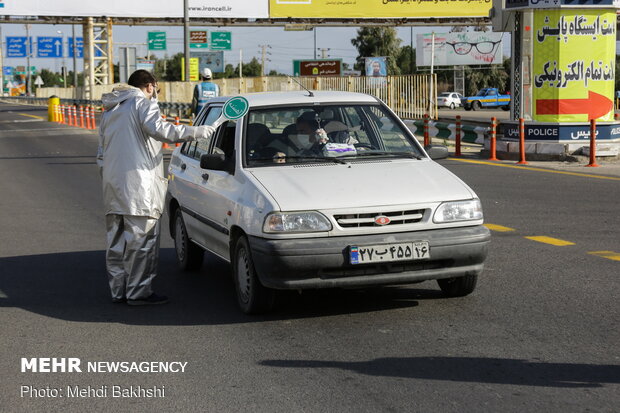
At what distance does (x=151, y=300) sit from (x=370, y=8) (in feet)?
178

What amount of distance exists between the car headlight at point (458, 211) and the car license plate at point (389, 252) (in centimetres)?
23

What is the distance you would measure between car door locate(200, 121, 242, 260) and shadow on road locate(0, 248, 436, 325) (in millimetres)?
444

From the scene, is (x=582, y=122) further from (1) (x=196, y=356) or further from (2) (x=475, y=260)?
(1) (x=196, y=356)

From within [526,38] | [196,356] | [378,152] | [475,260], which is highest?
[526,38]

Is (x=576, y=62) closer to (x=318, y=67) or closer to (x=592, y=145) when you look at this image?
(x=592, y=145)

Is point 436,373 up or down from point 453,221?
down

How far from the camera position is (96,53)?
61062 mm

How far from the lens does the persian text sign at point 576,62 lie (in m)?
20.9

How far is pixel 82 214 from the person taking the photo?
12742mm

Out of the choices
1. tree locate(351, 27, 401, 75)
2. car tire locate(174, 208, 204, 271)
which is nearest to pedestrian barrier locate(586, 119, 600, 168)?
car tire locate(174, 208, 204, 271)

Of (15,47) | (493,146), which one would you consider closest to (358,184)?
(493,146)

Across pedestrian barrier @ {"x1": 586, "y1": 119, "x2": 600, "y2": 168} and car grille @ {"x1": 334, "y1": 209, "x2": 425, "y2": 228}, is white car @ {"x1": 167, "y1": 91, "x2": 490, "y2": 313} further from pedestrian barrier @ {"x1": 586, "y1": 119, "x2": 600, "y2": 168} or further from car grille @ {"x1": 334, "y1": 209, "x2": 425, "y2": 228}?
pedestrian barrier @ {"x1": 586, "y1": 119, "x2": 600, "y2": 168}

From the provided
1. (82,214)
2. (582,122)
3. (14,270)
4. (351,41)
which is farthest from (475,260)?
(351,41)

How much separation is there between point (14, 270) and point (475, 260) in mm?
4327
